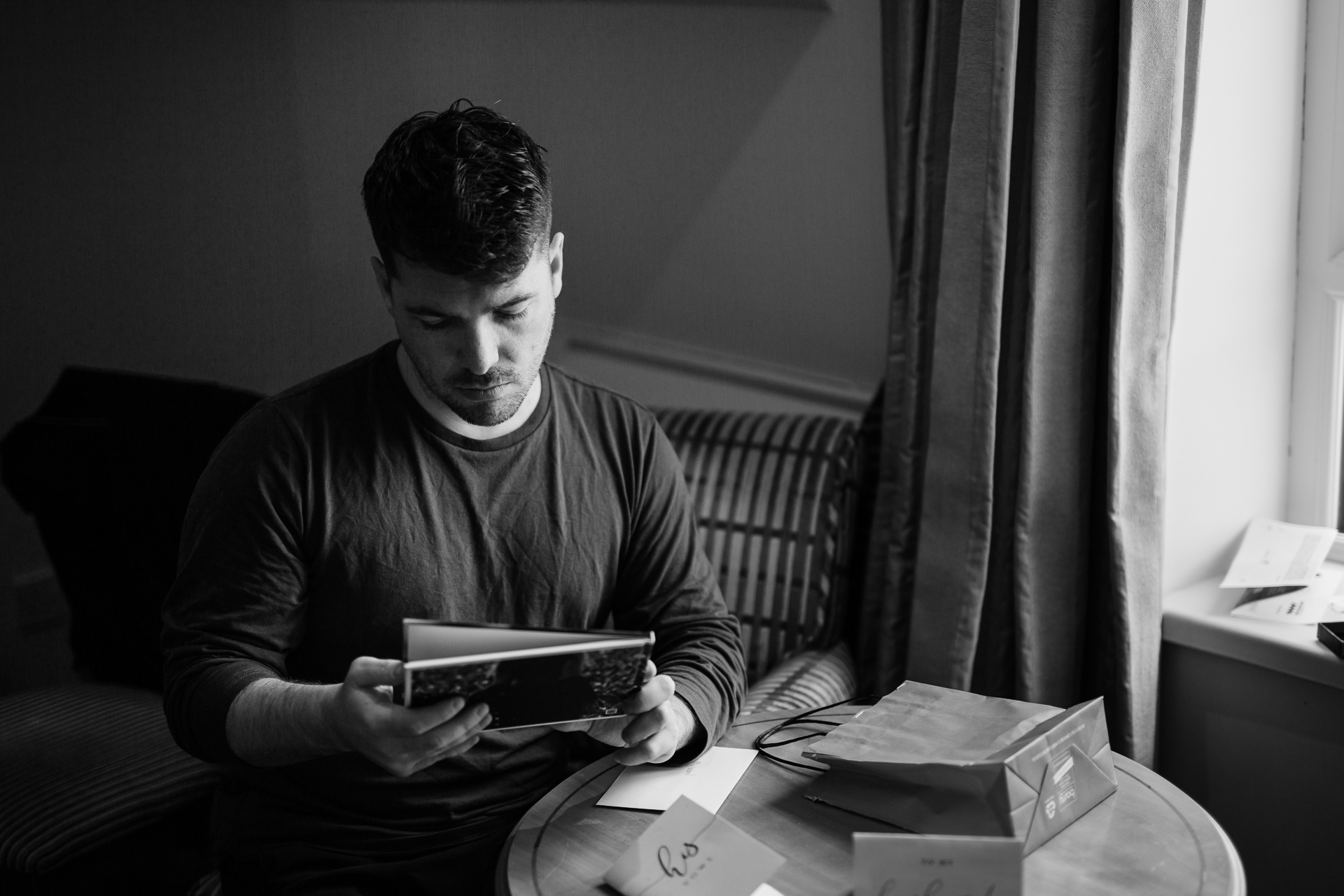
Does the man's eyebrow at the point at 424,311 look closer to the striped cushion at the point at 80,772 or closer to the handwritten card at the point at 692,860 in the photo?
the handwritten card at the point at 692,860

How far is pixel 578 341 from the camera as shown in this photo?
7.07 ft

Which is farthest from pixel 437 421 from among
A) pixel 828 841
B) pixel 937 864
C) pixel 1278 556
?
pixel 1278 556

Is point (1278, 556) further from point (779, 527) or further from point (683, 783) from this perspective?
point (683, 783)

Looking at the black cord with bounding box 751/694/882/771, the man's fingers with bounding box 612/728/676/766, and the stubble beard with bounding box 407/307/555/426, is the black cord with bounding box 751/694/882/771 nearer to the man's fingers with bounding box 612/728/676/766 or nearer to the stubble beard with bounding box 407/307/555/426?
the man's fingers with bounding box 612/728/676/766

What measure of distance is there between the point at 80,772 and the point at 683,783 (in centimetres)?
85

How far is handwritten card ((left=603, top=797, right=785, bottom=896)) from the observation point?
980 mm

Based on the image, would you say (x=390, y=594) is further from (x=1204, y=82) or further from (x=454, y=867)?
(x=1204, y=82)

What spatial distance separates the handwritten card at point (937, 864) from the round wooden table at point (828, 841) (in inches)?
4.3

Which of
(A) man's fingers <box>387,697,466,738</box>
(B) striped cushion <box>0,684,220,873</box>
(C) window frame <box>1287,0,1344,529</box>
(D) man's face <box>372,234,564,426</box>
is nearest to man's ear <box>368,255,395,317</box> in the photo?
(D) man's face <box>372,234,564,426</box>

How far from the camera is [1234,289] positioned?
1.65 metres

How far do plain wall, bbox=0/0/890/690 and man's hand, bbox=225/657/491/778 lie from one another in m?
0.62

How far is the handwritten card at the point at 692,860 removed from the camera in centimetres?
98

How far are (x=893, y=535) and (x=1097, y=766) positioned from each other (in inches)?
26.2

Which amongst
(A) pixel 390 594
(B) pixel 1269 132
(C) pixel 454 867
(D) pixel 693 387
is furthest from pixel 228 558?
(B) pixel 1269 132
